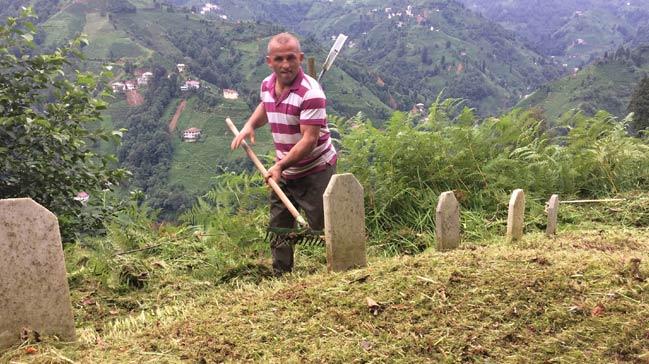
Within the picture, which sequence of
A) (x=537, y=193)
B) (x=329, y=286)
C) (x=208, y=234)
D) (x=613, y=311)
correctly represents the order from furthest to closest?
(x=537, y=193)
(x=208, y=234)
(x=329, y=286)
(x=613, y=311)

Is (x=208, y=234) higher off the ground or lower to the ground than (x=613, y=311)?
lower

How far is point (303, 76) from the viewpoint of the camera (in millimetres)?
3840

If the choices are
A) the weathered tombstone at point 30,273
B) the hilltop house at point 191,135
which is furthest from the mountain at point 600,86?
the weathered tombstone at point 30,273

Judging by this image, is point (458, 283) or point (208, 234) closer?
point (458, 283)

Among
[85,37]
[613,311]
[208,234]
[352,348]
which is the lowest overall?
[208,234]

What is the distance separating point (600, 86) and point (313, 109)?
393 ft

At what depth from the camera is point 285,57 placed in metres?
3.73

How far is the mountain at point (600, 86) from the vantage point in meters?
100

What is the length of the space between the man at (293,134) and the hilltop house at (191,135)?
3620 inches

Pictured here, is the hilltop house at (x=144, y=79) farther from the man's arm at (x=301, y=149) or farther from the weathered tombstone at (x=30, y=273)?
the weathered tombstone at (x=30, y=273)

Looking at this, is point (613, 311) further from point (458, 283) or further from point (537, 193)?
point (537, 193)

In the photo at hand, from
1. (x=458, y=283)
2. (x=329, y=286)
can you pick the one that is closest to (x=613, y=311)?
(x=458, y=283)

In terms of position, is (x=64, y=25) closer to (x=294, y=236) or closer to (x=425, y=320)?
(x=294, y=236)

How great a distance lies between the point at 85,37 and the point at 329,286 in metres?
4.13
